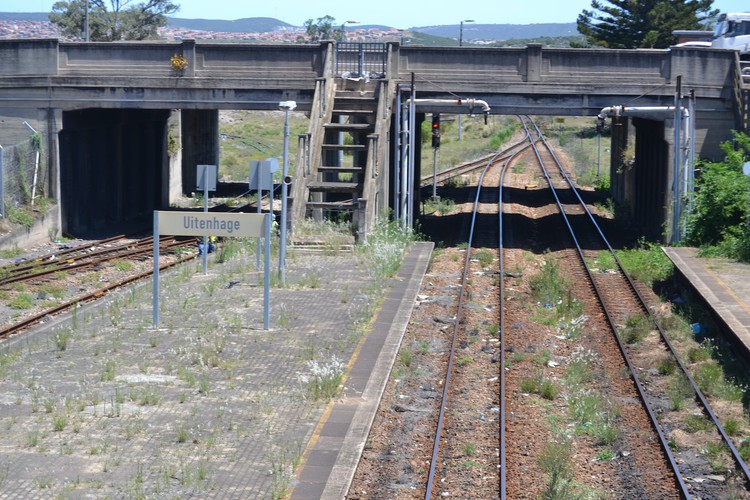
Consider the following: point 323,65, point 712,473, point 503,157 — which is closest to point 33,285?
point 323,65

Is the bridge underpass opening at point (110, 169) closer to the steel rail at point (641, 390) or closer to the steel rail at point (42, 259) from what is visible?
the steel rail at point (42, 259)

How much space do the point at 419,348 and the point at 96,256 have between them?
11431 millimetres

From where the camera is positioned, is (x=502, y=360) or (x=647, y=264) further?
(x=647, y=264)

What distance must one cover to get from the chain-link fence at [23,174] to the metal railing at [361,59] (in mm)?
8185

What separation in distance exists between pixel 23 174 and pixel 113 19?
163ft

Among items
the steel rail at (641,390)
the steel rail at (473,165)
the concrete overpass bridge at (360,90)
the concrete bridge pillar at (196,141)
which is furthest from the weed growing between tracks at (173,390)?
the steel rail at (473,165)

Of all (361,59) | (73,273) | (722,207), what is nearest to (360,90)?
(361,59)

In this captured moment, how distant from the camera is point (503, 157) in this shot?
58.5 meters

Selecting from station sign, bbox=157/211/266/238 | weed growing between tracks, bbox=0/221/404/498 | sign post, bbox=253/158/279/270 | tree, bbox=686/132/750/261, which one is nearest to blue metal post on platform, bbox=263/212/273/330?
station sign, bbox=157/211/266/238

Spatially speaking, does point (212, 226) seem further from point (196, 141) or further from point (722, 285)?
point (196, 141)

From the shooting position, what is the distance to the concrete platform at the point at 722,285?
15.7 m

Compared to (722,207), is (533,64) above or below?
above

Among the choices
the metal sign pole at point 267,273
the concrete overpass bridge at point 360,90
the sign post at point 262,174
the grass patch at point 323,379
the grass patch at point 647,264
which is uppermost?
the concrete overpass bridge at point 360,90

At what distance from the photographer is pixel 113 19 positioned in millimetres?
74312
